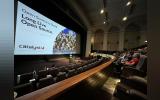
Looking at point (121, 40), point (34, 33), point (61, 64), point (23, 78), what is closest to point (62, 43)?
point (61, 64)

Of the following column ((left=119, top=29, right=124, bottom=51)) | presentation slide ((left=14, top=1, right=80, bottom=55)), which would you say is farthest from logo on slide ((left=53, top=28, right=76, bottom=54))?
column ((left=119, top=29, right=124, bottom=51))

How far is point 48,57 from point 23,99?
5.39 m

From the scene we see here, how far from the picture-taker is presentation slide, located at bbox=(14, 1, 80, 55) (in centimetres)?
371

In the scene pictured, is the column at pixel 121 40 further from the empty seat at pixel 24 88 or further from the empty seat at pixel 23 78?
the empty seat at pixel 24 88

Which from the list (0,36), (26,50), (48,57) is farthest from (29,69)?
(0,36)

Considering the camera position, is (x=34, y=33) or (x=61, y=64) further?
(x=61, y=64)

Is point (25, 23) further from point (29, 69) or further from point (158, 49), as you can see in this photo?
point (158, 49)

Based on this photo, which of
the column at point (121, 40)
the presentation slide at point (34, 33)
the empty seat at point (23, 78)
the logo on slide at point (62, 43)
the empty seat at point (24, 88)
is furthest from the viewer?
the column at point (121, 40)

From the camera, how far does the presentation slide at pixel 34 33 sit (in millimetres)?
3711

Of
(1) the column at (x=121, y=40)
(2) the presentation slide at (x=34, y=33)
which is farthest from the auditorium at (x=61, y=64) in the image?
(1) the column at (x=121, y=40)

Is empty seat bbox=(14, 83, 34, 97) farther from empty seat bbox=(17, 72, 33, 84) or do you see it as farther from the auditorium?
empty seat bbox=(17, 72, 33, 84)

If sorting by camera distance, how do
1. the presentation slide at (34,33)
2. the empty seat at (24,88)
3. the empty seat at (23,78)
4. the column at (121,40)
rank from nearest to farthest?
the empty seat at (24,88) → the empty seat at (23,78) → the presentation slide at (34,33) → the column at (121,40)

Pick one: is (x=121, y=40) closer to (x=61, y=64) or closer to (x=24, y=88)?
(x=61, y=64)

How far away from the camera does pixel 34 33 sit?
435 centimetres
